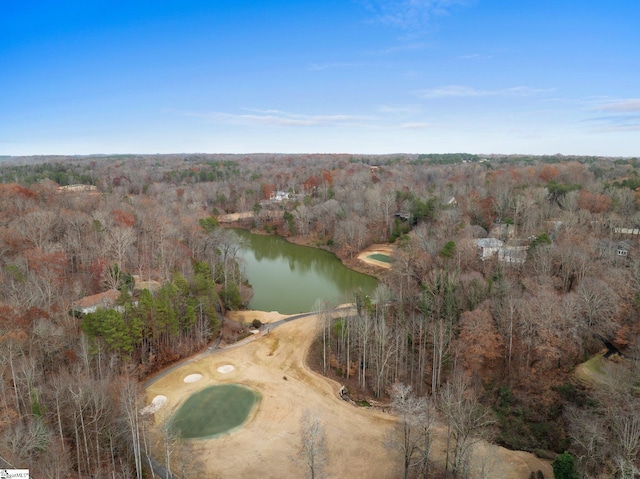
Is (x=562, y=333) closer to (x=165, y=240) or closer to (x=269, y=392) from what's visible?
(x=269, y=392)

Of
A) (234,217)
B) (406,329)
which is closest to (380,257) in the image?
(406,329)

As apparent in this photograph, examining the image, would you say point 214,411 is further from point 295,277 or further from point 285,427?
point 295,277

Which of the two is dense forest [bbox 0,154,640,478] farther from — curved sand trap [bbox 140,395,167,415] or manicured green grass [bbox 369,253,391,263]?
manicured green grass [bbox 369,253,391,263]

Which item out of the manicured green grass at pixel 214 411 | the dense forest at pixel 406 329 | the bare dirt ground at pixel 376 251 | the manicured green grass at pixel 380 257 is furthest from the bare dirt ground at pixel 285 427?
the manicured green grass at pixel 380 257

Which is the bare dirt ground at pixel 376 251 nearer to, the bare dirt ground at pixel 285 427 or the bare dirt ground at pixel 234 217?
the bare dirt ground at pixel 285 427

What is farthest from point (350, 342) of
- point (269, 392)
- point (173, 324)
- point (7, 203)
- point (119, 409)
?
point (7, 203)
